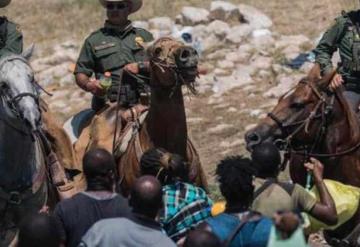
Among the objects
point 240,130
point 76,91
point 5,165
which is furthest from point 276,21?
point 5,165

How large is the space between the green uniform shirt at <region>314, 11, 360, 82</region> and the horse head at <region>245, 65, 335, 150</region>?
1054 mm

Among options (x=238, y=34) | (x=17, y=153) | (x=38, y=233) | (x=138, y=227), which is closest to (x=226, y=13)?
(x=238, y=34)

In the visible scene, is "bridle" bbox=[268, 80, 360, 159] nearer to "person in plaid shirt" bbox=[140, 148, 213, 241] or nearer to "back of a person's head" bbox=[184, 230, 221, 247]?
"person in plaid shirt" bbox=[140, 148, 213, 241]

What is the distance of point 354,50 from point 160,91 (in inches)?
92.0

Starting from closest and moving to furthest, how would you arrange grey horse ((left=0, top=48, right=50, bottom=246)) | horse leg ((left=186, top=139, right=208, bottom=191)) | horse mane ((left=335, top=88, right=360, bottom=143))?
grey horse ((left=0, top=48, right=50, bottom=246)) → horse mane ((left=335, top=88, right=360, bottom=143)) → horse leg ((left=186, top=139, right=208, bottom=191))

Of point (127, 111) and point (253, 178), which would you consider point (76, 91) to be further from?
point (253, 178)

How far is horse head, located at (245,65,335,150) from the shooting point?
10070 mm

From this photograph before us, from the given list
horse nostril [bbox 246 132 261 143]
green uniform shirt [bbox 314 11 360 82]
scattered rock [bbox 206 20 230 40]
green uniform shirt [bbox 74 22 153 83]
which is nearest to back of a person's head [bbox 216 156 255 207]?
horse nostril [bbox 246 132 261 143]

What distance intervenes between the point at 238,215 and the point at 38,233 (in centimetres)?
137

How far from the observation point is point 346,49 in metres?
11.2

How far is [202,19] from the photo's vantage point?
26281mm

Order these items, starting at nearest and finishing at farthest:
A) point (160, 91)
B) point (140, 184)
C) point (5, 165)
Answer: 1. point (140, 184)
2. point (5, 165)
3. point (160, 91)

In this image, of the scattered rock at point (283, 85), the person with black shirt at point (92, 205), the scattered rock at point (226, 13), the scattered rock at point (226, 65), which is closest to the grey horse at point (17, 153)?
the person with black shirt at point (92, 205)

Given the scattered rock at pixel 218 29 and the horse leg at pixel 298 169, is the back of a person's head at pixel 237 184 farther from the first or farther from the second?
the scattered rock at pixel 218 29
